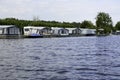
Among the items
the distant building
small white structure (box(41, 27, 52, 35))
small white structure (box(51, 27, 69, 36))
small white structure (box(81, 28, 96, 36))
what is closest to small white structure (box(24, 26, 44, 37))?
small white structure (box(41, 27, 52, 35))

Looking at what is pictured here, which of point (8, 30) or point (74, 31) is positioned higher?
point (8, 30)

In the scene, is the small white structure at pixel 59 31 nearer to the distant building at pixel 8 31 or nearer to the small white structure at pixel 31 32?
the small white structure at pixel 31 32

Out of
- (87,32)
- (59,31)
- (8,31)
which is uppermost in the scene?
(8,31)

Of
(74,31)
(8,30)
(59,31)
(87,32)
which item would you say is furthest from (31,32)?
(87,32)

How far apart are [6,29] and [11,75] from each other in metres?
95.3

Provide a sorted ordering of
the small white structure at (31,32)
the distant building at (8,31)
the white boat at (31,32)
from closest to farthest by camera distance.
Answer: the distant building at (8,31) → the white boat at (31,32) → the small white structure at (31,32)

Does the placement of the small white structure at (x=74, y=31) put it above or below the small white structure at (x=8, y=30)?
below

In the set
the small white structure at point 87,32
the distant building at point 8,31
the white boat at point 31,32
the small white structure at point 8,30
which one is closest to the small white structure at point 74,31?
the small white structure at point 87,32

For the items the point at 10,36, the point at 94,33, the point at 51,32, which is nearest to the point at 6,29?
the point at 10,36

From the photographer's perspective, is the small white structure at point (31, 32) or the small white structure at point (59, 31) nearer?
the small white structure at point (31, 32)

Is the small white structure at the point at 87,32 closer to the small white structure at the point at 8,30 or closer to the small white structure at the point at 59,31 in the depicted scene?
the small white structure at the point at 59,31

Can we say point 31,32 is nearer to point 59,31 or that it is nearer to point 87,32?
point 59,31

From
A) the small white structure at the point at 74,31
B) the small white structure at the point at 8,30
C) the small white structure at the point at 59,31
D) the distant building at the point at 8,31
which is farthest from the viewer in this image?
the small white structure at the point at 74,31

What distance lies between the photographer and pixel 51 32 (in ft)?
489
